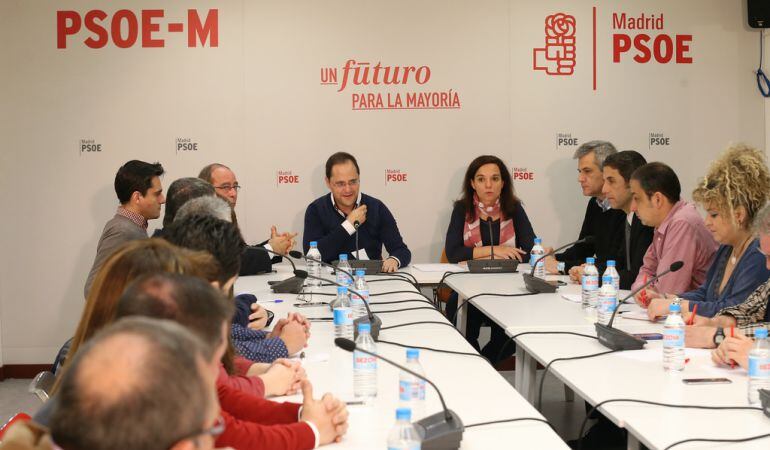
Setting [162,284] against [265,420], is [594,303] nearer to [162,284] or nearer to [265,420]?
[265,420]

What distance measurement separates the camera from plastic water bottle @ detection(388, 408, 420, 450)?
5.42ft

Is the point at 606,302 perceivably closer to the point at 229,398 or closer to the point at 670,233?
the point at 670,233

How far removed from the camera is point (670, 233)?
3795mm

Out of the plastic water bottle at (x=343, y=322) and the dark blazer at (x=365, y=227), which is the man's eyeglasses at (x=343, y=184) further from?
the plastic water bottle at (x=343, y=322)

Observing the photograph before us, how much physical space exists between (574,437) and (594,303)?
0.81 meters

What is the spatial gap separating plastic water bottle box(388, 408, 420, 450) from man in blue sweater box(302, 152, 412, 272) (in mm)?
3306

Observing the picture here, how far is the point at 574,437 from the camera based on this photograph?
13.1 feet

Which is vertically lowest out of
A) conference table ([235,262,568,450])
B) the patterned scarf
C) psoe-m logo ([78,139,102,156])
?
conference table ([235,262,568,450])

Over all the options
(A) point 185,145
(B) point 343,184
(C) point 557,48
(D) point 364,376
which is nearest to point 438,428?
(D) point 364,376

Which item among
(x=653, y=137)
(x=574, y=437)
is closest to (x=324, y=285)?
(x=574, y=437)

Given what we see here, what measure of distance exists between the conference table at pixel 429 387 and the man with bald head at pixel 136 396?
930 mm

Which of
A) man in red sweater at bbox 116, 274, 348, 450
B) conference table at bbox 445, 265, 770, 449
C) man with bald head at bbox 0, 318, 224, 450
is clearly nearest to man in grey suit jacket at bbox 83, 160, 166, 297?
conference table at bbox 445, 265, 770, 449

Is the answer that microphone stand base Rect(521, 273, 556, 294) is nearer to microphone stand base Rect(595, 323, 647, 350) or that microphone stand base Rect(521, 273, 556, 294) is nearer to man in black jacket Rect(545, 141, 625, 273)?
man in black jacket Rect(545, 141, 625, 273)

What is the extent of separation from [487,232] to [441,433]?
3.53 m
